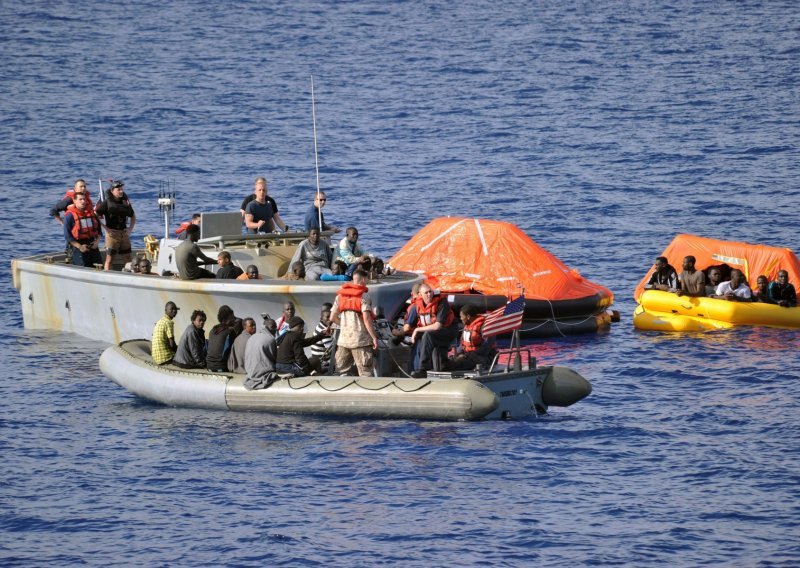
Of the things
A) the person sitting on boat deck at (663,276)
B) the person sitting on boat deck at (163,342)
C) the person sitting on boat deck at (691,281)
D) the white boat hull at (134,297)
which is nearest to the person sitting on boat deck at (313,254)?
the white boat hull at (134,297)

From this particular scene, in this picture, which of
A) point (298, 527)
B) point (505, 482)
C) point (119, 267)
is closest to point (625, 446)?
point (505, 482)

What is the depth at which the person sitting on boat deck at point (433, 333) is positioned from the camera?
70.6ft

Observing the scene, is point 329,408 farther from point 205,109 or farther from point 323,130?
point 205,109

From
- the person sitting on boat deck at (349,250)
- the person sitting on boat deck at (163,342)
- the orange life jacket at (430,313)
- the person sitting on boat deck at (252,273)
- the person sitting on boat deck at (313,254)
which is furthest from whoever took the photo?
the person sitting on boat deck at (349,250)

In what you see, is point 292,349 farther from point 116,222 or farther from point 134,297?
point 116,222

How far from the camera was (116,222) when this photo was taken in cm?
2738

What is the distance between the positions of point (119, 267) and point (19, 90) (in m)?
35.4

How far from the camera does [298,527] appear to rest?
1786cm

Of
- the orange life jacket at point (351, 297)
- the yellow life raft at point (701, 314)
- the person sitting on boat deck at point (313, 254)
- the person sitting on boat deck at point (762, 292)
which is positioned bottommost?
the yellow life raft at point (701, 314)

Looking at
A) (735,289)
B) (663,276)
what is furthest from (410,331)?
(735,289)

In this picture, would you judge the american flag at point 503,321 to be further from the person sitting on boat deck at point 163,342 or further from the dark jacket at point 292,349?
the person sitting on boat deck at point 163,342

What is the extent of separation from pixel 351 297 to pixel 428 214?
2076 cm

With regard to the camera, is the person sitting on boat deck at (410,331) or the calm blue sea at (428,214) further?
the person sitting on boat deck at (410,331)

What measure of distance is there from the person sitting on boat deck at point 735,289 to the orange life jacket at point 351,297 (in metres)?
9.60
